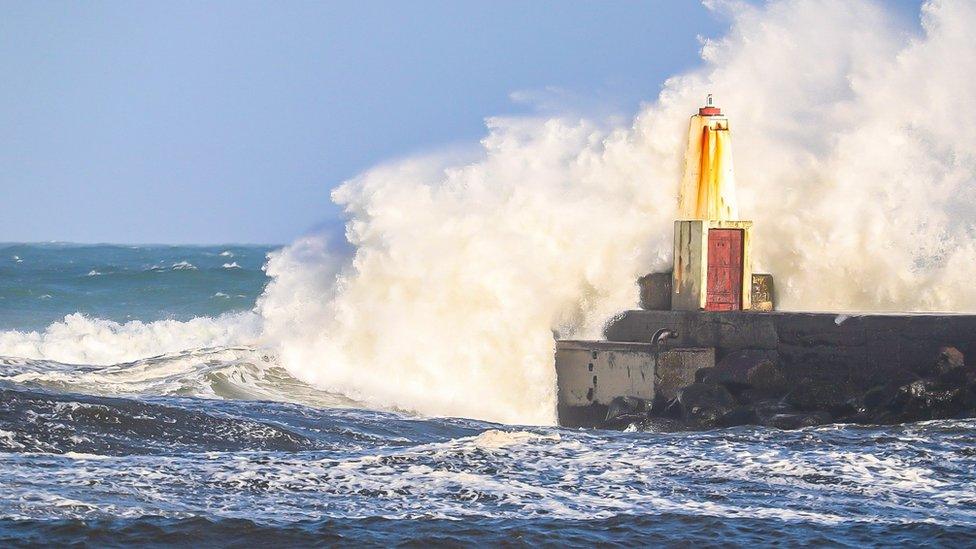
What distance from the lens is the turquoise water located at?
109 feet

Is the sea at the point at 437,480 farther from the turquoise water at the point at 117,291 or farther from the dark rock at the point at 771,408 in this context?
the turquoise water at the point at 117,291

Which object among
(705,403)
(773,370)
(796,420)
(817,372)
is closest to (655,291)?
(773,370)

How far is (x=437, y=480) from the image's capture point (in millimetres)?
9539

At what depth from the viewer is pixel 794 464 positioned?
10336mm

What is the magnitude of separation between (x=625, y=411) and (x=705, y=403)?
0.91 meters

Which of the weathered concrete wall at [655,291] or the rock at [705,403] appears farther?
the weathered concrete wall at [655,291]

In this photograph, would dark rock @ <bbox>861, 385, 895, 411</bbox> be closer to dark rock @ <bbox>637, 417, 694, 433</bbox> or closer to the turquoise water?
dark rock @ <bbox>637, 417, 694, 433</bbox>

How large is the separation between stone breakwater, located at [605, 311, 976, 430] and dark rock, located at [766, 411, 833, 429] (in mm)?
12

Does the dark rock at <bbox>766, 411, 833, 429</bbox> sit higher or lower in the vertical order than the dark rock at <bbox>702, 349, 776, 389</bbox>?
lower

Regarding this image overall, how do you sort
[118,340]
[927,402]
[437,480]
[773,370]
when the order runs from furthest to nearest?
[118,340], [773,370], [927,402], [437,480]

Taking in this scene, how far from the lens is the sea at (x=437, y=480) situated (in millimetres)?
8234

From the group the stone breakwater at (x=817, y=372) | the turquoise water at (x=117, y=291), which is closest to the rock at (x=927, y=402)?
the stone breakwater at (x=817, y=372)

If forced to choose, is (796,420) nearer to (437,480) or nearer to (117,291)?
(437,480)

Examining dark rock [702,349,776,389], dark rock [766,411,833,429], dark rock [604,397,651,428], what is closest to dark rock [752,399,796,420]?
dark rock [766,411,833,429]
